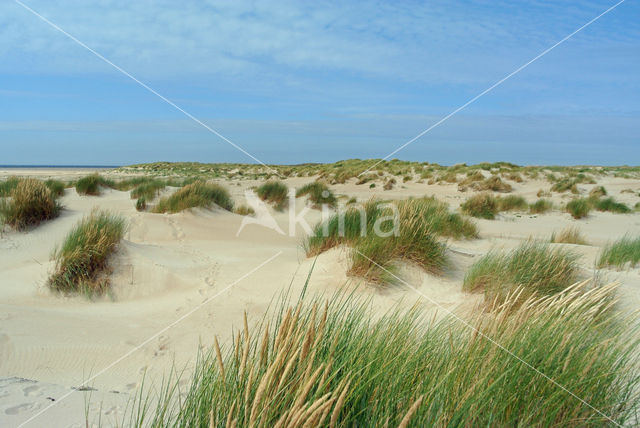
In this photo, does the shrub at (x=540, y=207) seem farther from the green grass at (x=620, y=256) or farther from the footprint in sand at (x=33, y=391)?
the footprint in sand at (x=33, y=391)

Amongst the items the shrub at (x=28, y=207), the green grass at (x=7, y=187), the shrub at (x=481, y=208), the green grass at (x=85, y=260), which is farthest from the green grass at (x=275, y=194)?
the green grass at (x=85, y=260)

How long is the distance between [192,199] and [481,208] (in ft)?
29.2

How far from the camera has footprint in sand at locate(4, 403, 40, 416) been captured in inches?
104

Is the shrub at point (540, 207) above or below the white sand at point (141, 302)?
above

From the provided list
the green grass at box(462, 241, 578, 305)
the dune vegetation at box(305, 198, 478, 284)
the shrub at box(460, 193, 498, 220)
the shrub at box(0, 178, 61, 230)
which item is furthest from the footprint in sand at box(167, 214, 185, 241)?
the shrub at box(460, 193, 498, 220)

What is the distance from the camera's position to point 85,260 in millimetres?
5695

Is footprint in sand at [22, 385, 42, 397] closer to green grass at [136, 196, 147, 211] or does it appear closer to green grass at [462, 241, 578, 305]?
green grass at [462, 241, 578, 305]

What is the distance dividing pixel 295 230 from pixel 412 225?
6009 millimetres

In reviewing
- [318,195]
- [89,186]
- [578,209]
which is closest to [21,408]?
[89,186]

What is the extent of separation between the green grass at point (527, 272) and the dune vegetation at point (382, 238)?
72 cm

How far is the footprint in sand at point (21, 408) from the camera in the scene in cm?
264

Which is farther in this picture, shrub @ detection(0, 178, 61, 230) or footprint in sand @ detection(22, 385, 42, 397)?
shrub @ detection(0, 178, 61, 230)

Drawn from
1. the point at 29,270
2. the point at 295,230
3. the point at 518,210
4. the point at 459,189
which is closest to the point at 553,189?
the point at 459,189

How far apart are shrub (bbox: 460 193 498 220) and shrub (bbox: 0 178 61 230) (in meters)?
11.2
